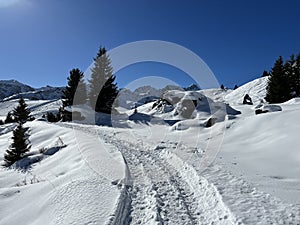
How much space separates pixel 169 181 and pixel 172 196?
1.45 m

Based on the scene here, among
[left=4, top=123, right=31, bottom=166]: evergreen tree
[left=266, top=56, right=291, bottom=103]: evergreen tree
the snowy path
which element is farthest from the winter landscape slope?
[left=266, top=56, right=291, bottom=103]: evergreen tree

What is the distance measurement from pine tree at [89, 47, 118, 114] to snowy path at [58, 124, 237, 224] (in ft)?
85.5

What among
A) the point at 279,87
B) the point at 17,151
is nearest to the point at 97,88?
the point at 17,151

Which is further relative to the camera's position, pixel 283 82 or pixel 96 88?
pixel 96 88

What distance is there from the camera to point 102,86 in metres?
37.4

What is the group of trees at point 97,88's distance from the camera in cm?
3719

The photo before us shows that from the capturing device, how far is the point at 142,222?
19.9 ft

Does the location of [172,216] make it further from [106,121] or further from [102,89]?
[102,89]

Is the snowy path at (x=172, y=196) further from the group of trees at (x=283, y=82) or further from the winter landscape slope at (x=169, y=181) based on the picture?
the group of trees at (x=283, y=82)

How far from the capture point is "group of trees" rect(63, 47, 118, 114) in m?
37.2

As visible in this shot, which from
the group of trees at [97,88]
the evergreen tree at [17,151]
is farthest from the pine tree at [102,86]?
the evergreen tree at [17,151]

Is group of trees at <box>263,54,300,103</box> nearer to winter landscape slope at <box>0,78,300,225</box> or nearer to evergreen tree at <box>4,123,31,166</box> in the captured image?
winter landscape slope at <box>0,78,300,225</box>

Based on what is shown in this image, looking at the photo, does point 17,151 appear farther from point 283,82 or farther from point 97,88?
point 283,82

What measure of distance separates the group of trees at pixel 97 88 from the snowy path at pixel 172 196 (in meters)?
26.4
